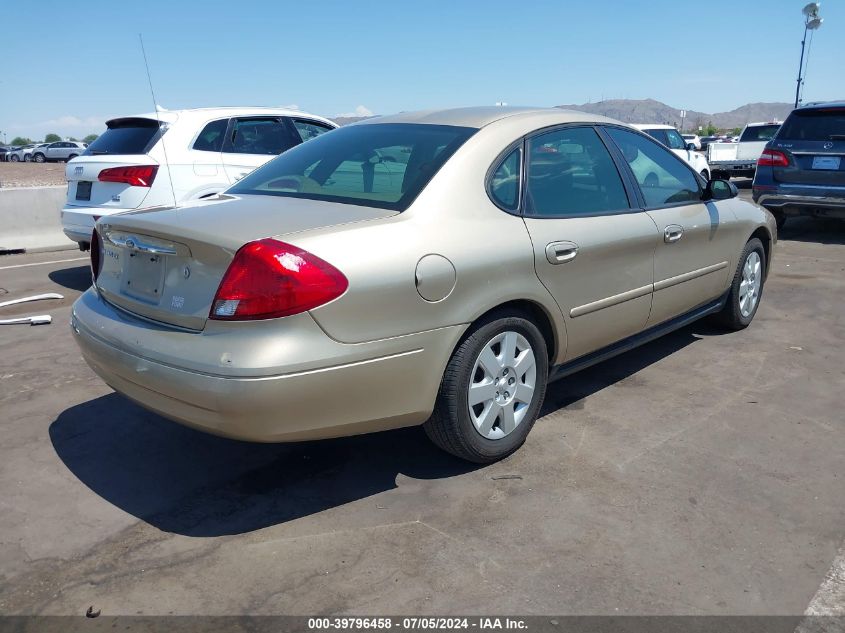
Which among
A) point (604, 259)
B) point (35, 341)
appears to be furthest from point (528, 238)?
point (35, 341)

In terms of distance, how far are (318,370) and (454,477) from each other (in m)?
1.03

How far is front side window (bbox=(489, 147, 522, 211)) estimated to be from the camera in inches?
136

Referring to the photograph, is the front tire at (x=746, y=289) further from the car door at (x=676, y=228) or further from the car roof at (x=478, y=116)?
the car roof at (x=478, y=116)

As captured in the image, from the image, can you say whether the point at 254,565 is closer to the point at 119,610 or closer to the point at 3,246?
the point at 119,610

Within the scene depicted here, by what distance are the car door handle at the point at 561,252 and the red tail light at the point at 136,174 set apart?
477 cm

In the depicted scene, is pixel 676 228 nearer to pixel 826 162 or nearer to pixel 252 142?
pixel 252 142

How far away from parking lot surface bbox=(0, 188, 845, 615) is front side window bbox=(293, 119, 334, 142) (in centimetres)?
458

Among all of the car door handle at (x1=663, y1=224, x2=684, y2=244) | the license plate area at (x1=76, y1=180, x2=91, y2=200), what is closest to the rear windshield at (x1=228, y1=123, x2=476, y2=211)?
the car door handle at (x1=663, y1=224, x2=684, y2=244)

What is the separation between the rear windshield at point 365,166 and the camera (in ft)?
10.9

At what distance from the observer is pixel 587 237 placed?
12.5 ft

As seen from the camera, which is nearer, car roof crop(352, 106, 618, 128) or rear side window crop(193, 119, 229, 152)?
car roof crop(352, 106, 618, 128)

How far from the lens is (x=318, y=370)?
2764 millimetres

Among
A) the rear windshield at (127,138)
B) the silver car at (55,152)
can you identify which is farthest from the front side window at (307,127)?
the silver car at (55,152)

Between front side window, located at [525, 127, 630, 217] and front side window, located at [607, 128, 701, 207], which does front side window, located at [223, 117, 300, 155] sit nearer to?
front side window, located at [607, 128, 701, 207]
